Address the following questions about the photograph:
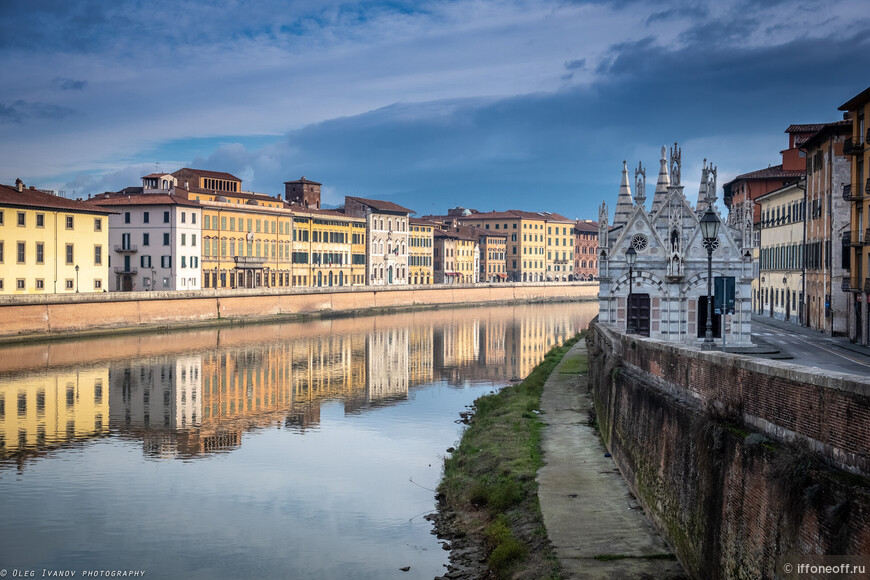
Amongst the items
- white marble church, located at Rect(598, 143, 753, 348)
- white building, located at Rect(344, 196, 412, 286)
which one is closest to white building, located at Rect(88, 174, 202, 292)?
white building, located at Rect(344, 196, 412, 286)

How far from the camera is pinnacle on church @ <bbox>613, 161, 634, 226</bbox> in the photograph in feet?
137

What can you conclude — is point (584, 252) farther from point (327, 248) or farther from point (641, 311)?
point (641, 311)

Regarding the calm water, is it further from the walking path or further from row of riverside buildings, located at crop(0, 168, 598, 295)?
row of riverside buildings, located at crop(0, 168, 598, 295)

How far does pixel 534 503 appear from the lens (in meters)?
18.5

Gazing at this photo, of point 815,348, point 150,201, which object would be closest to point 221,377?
point 815,348

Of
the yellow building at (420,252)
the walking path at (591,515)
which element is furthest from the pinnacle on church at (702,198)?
the yellow building at (420,252)

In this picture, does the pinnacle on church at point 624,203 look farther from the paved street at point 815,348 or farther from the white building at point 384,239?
the white building at point 384,239

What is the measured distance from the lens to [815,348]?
3522 centimetres

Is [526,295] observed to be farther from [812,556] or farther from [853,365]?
[812,556]

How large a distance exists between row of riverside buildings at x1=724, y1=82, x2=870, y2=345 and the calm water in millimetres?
15298

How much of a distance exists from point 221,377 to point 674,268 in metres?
21.3

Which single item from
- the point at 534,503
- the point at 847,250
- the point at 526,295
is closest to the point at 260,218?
the point at 526,295

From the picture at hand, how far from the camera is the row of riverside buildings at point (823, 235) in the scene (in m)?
38.5

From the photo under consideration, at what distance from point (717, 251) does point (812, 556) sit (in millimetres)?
29616
